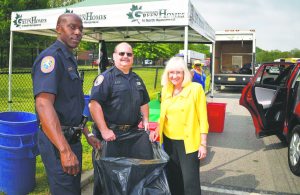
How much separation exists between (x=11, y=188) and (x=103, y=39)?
733cm

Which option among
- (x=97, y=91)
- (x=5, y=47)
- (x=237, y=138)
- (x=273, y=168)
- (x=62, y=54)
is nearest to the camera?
(x=62, y=54)

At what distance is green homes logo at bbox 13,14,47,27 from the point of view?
6.83m

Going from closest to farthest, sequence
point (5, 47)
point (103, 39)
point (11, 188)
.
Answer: point (11, 188) < point (103, 39) < point (5, 47)

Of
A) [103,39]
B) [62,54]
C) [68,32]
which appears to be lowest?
[62,54]

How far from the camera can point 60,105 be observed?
7.28 ft

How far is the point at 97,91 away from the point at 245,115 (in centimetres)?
851

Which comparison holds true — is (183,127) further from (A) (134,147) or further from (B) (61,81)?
(B) (61,81)

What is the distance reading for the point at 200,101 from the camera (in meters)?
3.18

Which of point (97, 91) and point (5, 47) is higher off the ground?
point (5, 47)

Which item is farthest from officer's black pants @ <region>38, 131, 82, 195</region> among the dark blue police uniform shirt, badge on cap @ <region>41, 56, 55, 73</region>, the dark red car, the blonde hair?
the dark red car

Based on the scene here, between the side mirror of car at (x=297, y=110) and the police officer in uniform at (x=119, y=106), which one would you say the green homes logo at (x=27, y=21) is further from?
the side mirror of car at (x=297, y=110)

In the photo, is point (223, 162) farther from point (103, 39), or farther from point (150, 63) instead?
point (150, 63)

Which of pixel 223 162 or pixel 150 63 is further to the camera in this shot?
pixel 150 63

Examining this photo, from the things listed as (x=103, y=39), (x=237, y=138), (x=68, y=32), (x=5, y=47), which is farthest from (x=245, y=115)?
(x=5, y=47)
